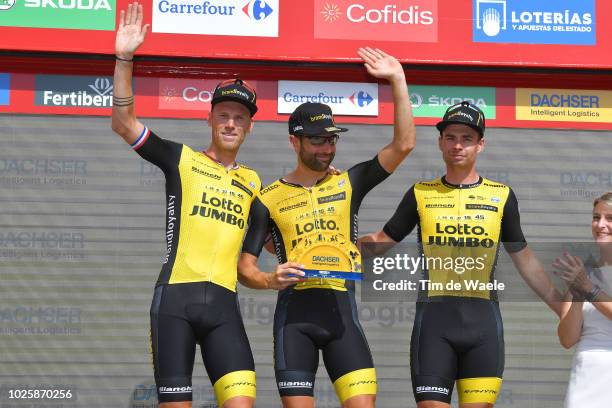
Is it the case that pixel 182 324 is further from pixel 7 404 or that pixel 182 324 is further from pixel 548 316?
pixel 548 316

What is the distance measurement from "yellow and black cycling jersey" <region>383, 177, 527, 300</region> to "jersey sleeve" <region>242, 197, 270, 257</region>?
3.23 feet

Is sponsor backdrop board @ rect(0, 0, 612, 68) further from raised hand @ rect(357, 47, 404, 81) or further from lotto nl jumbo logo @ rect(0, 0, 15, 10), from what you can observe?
raised hand @ rect(357, 47, 404, 81)

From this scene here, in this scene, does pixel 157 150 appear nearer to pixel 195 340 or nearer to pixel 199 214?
pixel 199 214

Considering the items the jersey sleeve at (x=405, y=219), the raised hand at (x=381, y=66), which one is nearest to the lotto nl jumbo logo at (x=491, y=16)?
the raised hand at (x=381, y=66)

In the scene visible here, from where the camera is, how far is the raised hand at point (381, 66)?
16.2 feet

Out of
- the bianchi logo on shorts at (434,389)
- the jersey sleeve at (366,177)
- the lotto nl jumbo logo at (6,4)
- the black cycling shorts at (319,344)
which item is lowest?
the bianchi logo on shorts at (434,389)

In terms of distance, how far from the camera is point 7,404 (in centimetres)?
668

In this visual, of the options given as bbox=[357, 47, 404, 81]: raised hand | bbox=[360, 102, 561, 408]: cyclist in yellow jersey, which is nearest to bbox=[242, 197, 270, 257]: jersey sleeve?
bbox=[360, 102, 561, 408]: cyclist in yellow jersey

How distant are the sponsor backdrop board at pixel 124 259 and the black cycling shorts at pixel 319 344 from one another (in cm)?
218

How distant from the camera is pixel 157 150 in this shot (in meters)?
4.79

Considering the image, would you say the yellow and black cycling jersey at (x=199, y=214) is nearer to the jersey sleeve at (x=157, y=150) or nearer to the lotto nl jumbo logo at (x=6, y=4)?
the jersey sleeve at (x=157, y=150)

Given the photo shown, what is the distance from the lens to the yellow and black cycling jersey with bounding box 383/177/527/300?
5.02 meters

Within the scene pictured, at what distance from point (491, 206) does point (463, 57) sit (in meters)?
2.43

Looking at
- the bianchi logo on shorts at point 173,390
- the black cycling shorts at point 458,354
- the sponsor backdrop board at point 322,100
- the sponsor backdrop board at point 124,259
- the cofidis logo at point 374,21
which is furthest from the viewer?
the cofidis logo at point 374,21
